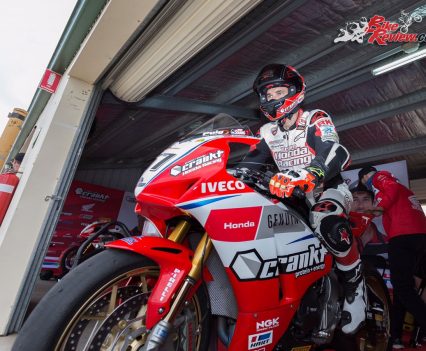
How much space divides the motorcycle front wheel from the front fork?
7 cm

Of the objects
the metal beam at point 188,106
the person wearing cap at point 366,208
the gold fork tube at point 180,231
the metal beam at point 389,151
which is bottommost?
the gold fork tube at point 180,231

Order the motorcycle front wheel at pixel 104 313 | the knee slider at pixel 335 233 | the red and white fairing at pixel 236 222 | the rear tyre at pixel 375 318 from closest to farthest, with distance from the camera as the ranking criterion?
the motorcycle front wheel at pixel 104 313 → the red and white fairing at pixel 236 222 → the knee slider at pixel 335 233 → the rear tyre at pixel 375 318

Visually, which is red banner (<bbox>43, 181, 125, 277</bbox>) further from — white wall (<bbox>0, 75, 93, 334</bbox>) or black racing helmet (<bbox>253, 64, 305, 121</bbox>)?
black racing helmet (<bbox>253, 64, 305, 121</bbox>)

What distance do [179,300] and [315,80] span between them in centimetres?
349

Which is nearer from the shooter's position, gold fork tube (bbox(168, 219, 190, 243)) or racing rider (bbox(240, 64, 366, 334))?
gold fork tube (bbox(168, 219, 190, 243))

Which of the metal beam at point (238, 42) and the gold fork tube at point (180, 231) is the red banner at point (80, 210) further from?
the gold fork tube at point (180, 231)

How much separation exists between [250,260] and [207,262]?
24 centimetres

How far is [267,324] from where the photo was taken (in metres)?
1.43

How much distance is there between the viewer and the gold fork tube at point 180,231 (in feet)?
4.86

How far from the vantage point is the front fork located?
1134mm

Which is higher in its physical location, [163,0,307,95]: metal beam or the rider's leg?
[163,0,307,95]: metal beam

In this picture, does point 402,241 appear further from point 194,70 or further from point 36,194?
point 36,194

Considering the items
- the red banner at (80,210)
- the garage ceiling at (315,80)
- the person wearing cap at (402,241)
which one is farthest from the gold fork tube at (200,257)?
the red banner at (80,210)

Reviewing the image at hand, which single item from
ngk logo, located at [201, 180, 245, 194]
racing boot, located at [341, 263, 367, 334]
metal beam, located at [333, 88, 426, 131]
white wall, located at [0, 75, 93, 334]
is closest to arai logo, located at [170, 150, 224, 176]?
ngk logo, located at [201, 180, 245, 194]
